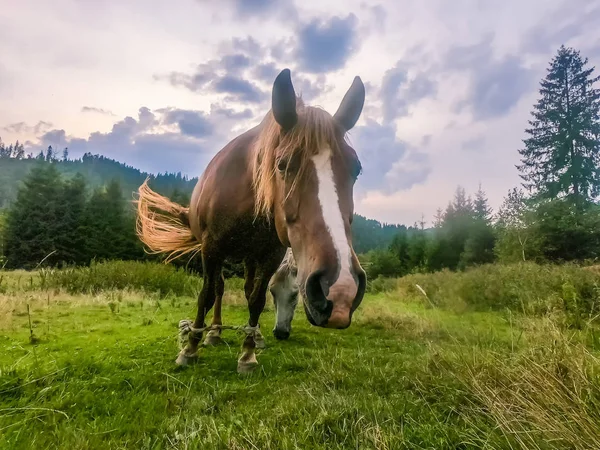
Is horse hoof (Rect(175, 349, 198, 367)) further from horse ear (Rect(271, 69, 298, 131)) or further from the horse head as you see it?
horse ear (Rect(271, 69, 298, 131))

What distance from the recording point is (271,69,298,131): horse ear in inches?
88.6

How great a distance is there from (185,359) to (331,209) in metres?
2.26

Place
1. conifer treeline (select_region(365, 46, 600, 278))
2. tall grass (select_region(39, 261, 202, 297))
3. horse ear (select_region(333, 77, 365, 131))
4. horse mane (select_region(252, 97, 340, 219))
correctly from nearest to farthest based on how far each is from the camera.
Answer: horse mane (select_region(252, 97, 340, 219))
horse ear (select_region(333, 77, 365, 131))
tall grass (select_region(39, 261, 202, 297))
conifer treeline (select_region(365, 46, 600, 278))

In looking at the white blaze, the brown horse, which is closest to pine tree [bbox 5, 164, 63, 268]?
the brown horse

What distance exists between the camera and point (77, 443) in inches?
62.4

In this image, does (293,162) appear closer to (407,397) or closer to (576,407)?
(407,397)

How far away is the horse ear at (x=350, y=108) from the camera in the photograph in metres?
2.61

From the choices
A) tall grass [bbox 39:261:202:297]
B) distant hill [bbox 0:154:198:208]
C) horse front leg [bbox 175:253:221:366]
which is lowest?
tall grass [bbox 39:261:202:297]

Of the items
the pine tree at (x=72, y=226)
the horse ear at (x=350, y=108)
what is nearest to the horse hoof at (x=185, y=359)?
the horse ear at (x=350, y=108)

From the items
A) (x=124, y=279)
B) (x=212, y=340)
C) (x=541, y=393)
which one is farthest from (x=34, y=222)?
(x=541, y=393)

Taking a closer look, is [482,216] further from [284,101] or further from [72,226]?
[72,226]

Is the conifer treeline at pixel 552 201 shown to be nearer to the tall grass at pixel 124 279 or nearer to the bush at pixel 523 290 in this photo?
the bush at pixel 523 290

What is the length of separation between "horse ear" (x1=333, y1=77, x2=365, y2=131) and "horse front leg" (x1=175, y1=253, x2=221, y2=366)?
173cm

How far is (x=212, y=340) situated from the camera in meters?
4.31
